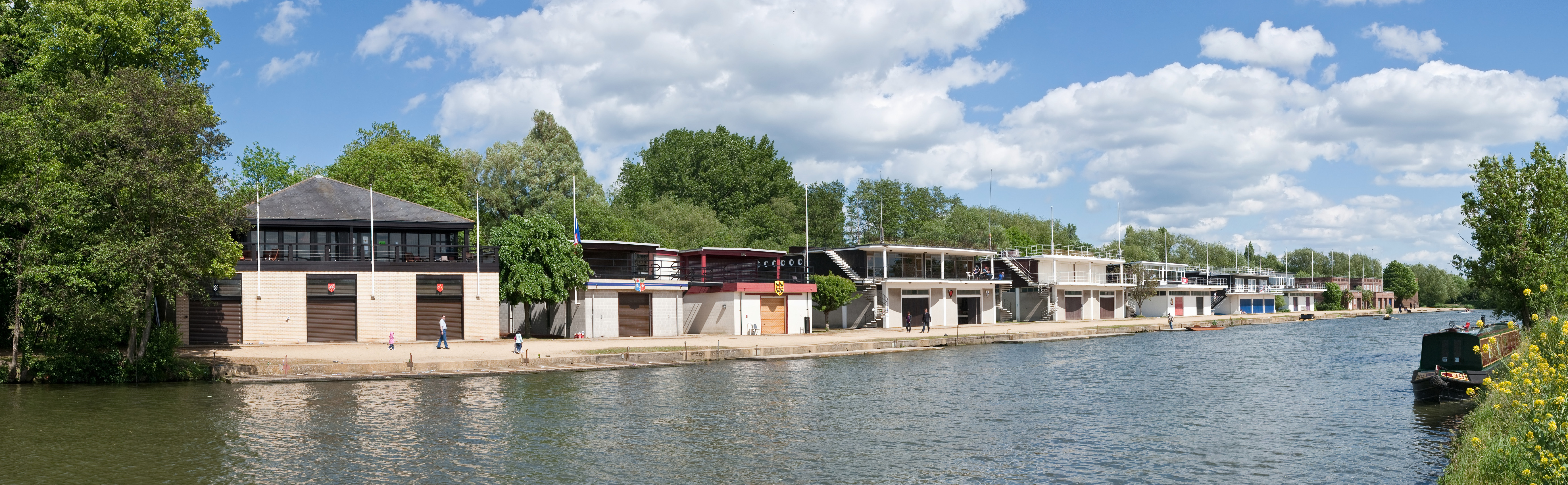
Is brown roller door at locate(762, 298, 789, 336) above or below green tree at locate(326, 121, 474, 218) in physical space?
below

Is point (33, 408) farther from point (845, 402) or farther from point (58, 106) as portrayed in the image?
point (845, 402)

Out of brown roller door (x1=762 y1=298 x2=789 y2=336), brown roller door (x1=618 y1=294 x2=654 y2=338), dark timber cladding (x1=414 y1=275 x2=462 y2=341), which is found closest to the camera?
dark timber cladding (x1=414 y1=275 x2=462 y2=341)

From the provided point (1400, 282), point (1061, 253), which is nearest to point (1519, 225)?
point (1061, 253)

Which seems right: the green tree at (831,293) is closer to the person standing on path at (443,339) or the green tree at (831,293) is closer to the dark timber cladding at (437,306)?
the dark timber cladding at (437,306)

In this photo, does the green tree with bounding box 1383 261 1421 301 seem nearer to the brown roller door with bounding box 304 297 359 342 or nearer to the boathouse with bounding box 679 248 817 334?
the boathouse with bounding box 679 248 817 334

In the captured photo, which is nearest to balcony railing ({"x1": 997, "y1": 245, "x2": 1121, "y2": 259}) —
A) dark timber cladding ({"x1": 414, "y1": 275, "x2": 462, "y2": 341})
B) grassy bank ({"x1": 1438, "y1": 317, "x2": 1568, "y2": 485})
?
dark timber cladding ({"x1": 414, "y1": 275, "x2": 462, "y2": 341})

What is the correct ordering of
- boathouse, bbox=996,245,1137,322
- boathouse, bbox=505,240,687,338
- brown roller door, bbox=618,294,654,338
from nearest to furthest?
boathouse, bbox=505,240,687,338, brown roller door, bbox=618,294,654,338, boathouse, bbox=996,245,1137,322

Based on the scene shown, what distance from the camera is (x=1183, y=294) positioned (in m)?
106

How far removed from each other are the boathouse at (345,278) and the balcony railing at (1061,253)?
50.5 m

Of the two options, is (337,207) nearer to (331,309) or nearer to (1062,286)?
(331,309)

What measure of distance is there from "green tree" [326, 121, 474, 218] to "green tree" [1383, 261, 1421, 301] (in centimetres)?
15168

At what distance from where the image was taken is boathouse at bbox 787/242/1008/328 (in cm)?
6819

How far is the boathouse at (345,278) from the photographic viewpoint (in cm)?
4275

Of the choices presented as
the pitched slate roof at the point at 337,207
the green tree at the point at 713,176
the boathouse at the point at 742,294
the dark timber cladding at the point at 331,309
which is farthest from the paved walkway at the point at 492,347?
the green tree at the point at 713,176
